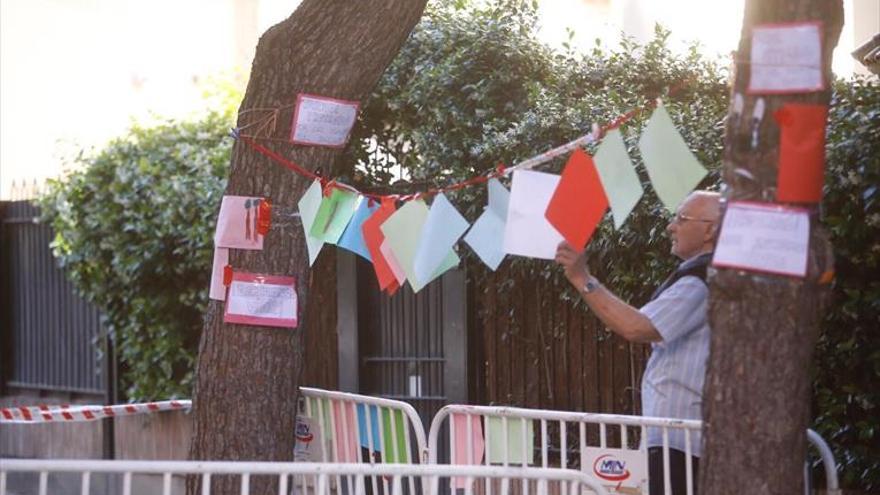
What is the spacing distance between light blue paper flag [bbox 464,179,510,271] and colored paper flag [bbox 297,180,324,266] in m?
0.82

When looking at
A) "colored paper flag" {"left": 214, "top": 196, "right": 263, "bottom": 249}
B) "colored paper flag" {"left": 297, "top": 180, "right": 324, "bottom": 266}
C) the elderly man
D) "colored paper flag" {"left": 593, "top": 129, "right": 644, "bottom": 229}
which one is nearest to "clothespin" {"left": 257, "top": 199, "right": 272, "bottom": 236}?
"colored paper flag" {"left": 214, "top": 196, "right": 263, "bottom": 249}

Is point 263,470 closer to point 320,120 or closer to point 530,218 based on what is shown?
point 530,218

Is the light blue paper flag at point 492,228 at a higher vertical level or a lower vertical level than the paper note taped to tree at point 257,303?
higher

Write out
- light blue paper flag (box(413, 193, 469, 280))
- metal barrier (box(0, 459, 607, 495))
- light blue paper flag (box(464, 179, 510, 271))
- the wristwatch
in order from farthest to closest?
light blue paper flag (box(413, 193, 469, 280)), light blue paper flag (box(464, 179, 510, 271)), the wristwatch, metal barrier (box(0, 459, 607, 495))

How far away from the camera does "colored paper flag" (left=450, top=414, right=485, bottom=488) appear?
680cm

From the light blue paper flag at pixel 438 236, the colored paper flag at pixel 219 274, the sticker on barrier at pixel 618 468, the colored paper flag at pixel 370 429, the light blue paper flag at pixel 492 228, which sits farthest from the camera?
the colored paper flag at pixel 370 429

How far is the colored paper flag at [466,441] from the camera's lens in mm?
6801

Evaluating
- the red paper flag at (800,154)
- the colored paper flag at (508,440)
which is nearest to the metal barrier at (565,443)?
the colored paper flag at (508,440)

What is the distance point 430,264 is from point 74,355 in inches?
332

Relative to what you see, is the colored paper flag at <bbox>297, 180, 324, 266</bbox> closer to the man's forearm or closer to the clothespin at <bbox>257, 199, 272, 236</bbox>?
the clothespin at <bbox>257, 199, 272, 236</bbox>

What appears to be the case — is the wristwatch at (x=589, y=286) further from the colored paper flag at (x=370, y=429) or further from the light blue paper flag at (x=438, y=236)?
the colored paper flag at (x=370, y=429)

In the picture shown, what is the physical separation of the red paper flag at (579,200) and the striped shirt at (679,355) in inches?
15.5

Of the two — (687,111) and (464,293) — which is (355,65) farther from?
(464,293)

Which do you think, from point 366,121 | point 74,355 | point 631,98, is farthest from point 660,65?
point 74,355
